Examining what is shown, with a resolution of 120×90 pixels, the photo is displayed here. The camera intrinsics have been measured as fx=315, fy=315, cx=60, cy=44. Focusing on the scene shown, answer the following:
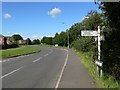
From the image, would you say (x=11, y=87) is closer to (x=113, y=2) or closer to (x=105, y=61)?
(x=105, y=61)

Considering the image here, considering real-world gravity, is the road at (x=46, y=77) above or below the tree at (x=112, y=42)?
below

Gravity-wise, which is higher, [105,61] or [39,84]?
[105,61]

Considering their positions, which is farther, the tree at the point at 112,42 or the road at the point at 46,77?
the road at the point at 46,77

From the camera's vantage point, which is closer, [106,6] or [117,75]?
[106,6]

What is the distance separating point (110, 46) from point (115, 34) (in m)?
0.59

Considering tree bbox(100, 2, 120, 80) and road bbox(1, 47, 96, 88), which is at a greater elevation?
tree bbox(100, 2, 120, 80)

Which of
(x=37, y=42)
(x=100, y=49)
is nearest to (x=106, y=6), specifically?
(x=100, y=49)

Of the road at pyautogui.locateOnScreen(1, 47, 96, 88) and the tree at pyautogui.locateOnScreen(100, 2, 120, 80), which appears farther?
the road at pyautogui.locateOnScreen(1, 47, 96, 88)

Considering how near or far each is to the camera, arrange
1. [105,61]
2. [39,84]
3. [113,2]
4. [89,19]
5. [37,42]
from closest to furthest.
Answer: [113,2]
[105,61]
[39,84]
[89,19]
[37,42]

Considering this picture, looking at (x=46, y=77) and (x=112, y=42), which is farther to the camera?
(x=46, y=77)

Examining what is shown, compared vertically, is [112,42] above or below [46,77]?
above

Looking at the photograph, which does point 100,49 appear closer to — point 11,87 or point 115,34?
point 115,34

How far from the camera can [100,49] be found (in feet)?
51.1


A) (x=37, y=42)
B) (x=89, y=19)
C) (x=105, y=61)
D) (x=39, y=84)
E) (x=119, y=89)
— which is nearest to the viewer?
(x=119, y=89)
